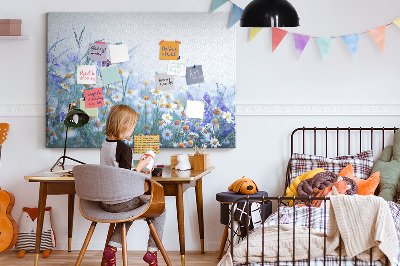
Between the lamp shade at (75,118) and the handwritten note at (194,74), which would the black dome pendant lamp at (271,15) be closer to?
the handwritten note at (194,74)

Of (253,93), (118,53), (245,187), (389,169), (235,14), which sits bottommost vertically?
(245,187)

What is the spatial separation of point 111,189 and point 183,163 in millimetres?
919

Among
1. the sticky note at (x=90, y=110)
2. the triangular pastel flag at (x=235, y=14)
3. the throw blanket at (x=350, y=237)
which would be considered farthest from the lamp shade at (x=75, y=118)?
the throw blanket at (x=350, y=237)

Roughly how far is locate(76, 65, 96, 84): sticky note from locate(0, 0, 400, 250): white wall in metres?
0.29

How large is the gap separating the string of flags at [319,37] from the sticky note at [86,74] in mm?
1004

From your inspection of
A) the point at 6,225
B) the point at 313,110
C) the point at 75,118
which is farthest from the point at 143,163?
the point at 313,110

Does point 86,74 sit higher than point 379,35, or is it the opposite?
point 379,35

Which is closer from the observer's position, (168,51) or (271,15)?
(271,15)

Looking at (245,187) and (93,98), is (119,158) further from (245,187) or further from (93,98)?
(93,98)

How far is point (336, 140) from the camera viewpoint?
13.8ft

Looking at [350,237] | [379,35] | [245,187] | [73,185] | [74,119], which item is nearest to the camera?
[350,237]

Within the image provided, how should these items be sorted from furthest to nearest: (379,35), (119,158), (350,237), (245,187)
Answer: (379,35) < (245,187) < (119,158) < (350,237)

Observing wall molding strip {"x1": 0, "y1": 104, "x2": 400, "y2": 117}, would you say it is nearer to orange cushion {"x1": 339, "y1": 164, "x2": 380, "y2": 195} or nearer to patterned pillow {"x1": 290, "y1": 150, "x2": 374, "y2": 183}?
patterned pillow {"x1": 290, "y1": 150, "x2": 374, "y2": 183}

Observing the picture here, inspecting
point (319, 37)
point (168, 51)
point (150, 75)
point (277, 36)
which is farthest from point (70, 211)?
point (319, 37)
